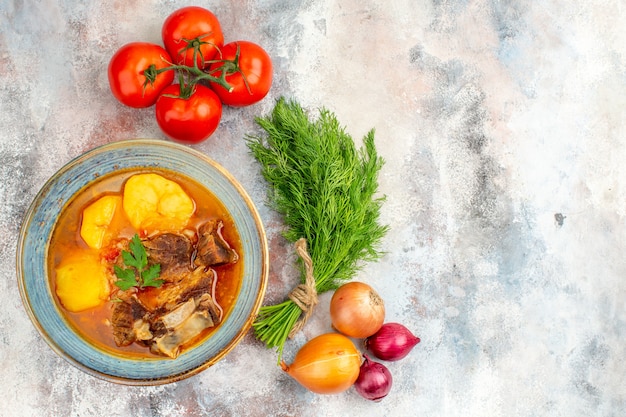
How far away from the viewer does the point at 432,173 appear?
2.79 m

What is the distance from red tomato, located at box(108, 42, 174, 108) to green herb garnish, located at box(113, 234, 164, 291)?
58 centimetres

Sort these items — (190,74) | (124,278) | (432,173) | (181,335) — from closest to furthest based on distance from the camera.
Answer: (124,278) → (181,335) → (190,74) → (432,173)

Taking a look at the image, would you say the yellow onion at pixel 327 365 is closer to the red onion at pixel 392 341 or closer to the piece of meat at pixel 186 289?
the red onion at pixel 392 341

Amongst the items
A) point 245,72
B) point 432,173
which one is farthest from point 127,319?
point 432,173

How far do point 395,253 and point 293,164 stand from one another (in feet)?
2.04

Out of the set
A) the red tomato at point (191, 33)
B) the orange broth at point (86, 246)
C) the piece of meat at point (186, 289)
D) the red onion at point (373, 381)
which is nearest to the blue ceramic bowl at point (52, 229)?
the orange broth at point (86, 246)

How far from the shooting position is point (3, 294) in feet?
8.56

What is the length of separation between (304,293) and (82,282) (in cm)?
88

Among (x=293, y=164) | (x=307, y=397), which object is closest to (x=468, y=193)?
(x=293, y=164)

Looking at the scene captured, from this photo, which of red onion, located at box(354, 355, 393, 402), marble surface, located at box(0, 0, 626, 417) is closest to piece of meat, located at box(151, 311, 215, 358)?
marble surface, located at box(0, 0, 626, 417)

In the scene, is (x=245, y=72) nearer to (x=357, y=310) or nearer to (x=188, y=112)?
(x=188, y=112)

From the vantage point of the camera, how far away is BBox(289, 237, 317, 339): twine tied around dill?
8.20 feet

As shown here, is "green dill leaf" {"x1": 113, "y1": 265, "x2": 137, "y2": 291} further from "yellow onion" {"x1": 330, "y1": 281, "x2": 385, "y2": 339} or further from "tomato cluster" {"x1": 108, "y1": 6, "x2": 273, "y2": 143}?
"yellow onion" {"x1": 330, "y1": 281, "x2": 385, "y2": 339}

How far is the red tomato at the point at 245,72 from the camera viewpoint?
8.05ft
